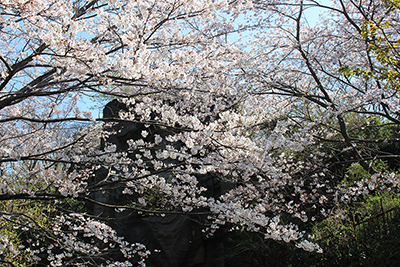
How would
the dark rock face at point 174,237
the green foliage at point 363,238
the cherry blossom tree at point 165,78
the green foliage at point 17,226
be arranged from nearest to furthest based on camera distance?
the cherry blossom tree at point 165,78 < the green foliage at point 17,226 < the green foliage at point 363,238 < the dark rock face at point 174,237

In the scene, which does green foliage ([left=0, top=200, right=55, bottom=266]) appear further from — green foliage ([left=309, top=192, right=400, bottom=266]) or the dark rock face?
green foliage ([left=309, top=192, right=400, bottom=266])

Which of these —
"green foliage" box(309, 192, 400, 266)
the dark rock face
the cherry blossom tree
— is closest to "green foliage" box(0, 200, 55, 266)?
the cherry blossom tree

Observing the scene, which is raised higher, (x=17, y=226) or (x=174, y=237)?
(x=17, y=226)

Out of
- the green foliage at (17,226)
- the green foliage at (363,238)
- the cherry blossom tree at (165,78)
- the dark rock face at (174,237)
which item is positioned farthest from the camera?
the dark rock face at (174,237)

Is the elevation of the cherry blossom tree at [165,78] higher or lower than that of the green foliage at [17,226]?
higher

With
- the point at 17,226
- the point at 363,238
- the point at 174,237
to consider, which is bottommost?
the point at 363,238

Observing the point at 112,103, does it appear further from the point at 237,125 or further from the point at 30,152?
the point at 237,125

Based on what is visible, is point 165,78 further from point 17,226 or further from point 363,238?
point 363,238

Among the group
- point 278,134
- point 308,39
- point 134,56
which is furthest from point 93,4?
point 308,39

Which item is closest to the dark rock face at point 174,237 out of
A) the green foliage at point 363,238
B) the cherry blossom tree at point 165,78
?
the cherry blossom tree at point 165,78

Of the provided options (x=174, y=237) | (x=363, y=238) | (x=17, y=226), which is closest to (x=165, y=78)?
(x=17, y=226)

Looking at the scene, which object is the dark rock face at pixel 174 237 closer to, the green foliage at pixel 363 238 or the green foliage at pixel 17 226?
the green foliage at pixel 17 226

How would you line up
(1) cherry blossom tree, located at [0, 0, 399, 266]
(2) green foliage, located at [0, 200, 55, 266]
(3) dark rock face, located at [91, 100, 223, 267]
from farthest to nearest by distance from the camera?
(3) dark rock face, located at [91, 100, 223, 267], (2) green foliage, located at [0, 200, 55, 266], (1) cherry blossom tree, located at [0, 0, 399, 266]

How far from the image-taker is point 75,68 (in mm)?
2154
